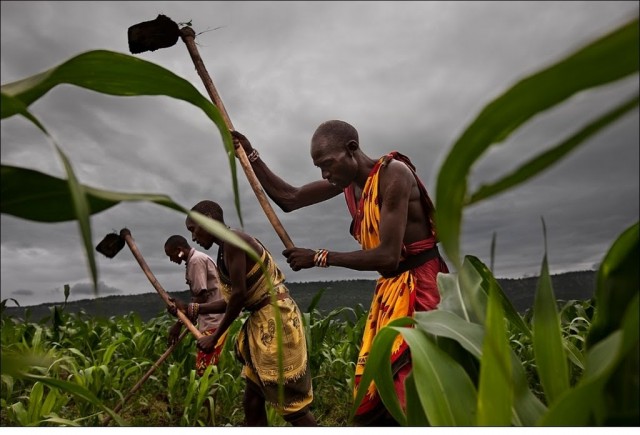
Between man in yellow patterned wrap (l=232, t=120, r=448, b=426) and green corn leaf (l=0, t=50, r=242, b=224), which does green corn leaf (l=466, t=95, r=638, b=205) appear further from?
man in yellow patterned wrap (l=232, t=120, r=448, b=426)

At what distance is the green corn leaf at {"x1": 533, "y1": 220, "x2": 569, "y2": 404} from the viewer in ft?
1.64

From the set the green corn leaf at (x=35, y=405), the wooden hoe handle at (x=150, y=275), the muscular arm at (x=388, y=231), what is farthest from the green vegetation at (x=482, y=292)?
the green corn leaf at (x=35, y=405)

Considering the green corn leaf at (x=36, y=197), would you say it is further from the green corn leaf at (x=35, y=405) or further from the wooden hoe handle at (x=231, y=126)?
the green corn leaf at (x=35, y=405)

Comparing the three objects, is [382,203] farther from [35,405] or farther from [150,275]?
[35,405]

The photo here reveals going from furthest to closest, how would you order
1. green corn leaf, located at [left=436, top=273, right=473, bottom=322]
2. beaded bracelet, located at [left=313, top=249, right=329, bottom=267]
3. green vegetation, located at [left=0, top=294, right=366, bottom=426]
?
green vegetation, located at [left=0, top=294, right=366, bottom=426] → beaded bracelet, located at [left=313, top=249, right=329, bottom=267] → green corn leaf, located at [left=436, top=273, right=473, bottom=322]

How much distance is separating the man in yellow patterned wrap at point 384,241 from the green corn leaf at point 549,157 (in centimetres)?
166

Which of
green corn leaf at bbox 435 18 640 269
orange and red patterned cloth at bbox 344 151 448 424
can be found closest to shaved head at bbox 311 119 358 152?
orange and red patterned cloth at bbox 344 151 448 424

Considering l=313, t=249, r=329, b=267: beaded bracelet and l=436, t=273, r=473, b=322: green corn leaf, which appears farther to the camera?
l=313, t=249, r=329, b=267: beaded bracelet

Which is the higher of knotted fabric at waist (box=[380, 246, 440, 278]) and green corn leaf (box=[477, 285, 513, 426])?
knotted fabric at waist (box=[380, 246, 440, 278])

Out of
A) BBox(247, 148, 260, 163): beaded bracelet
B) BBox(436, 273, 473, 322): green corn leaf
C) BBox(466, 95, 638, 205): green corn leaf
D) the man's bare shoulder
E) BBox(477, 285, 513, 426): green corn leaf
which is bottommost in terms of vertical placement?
BBox(477, 285, 513, 426): green corn leaf

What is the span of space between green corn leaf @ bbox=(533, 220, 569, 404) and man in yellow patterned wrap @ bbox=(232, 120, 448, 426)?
4.63 feet

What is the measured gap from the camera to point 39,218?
53 cm

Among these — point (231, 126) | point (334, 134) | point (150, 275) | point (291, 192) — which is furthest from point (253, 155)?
point (150, 275)

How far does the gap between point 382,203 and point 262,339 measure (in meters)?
1.35
